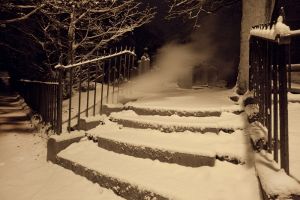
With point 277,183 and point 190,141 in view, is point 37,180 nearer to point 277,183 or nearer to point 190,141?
point 190,141

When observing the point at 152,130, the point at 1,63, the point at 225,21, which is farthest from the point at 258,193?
the point at 1,63

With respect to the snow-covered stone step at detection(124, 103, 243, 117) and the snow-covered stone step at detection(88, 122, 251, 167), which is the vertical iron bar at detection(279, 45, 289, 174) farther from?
the snow-covered stone step at detection(124, 103, 243, 117)

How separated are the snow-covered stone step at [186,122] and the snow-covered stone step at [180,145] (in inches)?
4.0

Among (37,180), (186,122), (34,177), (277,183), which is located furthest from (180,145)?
(34,177)

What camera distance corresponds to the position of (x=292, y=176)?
2.84 m

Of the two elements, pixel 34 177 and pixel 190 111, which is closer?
pixel 34 177

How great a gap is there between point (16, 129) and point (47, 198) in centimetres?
458

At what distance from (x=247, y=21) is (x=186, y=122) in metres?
3.22

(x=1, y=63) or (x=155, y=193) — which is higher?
(x=1, y=63)

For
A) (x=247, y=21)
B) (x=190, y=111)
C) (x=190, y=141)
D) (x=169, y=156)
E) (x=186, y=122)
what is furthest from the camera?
(x=247, y=21)

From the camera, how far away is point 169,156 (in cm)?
439

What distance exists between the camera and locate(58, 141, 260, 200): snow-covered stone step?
136 inches

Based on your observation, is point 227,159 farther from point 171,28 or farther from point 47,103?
point 171,28

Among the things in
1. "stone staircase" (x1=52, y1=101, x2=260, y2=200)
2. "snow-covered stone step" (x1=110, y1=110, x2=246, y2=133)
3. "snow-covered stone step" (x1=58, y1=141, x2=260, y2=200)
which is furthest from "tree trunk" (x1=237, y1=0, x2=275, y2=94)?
"snow-covered stone step" (x1=58, y1=141, x2=260, y2=200)
